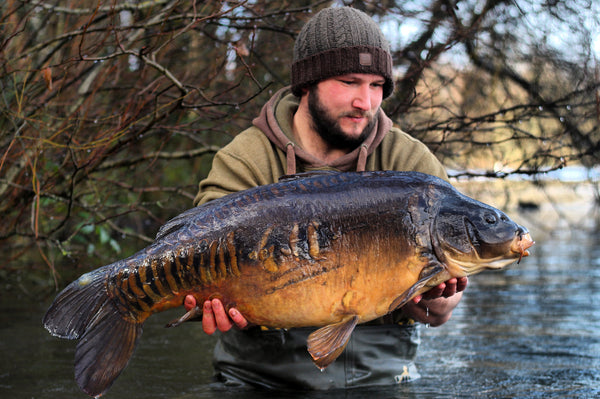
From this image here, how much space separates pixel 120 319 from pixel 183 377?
1.31m

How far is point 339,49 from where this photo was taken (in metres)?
3.09

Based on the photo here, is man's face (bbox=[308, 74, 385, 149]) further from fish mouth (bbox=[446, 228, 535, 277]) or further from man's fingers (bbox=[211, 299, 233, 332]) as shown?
man's fingers (bbox=[211, 299, 233, 332])

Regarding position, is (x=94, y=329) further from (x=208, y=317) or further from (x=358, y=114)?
(x=358, y=114)

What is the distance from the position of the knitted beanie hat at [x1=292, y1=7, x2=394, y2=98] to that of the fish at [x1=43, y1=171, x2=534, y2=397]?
828mm

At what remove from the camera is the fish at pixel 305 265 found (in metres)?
2.39

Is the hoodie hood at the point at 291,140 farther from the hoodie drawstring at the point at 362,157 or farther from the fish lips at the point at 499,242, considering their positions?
the fish lips at the point at 499,242

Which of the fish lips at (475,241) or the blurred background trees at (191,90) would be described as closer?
the fish lips at (475,241)

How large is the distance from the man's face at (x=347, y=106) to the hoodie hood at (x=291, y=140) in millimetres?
71

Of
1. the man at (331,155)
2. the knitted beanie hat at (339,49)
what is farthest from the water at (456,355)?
the knitted beanie hat at (339,49)

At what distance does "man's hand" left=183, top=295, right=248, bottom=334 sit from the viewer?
2.47 metres

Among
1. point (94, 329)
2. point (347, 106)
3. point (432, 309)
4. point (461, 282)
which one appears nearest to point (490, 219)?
point (461, 282)

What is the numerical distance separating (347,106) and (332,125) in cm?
11

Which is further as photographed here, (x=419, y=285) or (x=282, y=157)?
(x=282, y=157)

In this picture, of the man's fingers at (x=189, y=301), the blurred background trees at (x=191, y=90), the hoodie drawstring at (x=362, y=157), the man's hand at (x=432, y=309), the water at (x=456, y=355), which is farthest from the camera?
the blurred background trees at (x=191, y=90)
